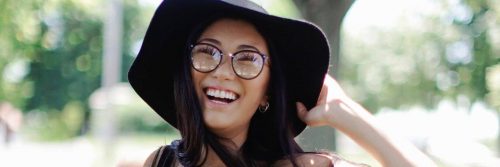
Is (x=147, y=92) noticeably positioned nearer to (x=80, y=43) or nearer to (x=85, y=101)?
(x=80, y=43)

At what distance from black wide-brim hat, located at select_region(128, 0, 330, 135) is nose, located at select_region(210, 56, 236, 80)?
0.15 meters

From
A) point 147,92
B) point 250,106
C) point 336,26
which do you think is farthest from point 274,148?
point 336,26

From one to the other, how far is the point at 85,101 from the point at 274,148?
1578 inches

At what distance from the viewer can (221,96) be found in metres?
2.09

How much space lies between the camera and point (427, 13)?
69.4 ft

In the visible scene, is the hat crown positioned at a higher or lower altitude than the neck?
higher

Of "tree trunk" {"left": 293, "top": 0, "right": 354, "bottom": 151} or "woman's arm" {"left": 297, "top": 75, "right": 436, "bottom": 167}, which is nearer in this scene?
"woman's arm" {"left": 297, "top": 75, "right": 436, "bottom": 167}

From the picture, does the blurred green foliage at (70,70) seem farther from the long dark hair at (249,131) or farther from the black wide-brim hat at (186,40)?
the long dark hair at (249,131)

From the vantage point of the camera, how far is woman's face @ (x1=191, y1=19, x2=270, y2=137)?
81.9 inches

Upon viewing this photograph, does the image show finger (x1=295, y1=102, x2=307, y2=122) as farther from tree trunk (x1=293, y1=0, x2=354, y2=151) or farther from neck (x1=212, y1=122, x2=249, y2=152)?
tree trunk (x1=293, y1=0, x2=354, y2=151)

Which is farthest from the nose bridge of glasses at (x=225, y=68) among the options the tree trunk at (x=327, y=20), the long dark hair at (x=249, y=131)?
the tree trunk at (x=327, y=20)

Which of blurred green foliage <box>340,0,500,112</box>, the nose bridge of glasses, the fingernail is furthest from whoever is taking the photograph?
blurred green foliage <box>340,0,500,112</box>

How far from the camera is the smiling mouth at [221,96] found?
2.09 m

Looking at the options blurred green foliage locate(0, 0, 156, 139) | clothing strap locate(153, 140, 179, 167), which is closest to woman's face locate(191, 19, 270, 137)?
clothing strap locate(153, 140, 179, 167)
